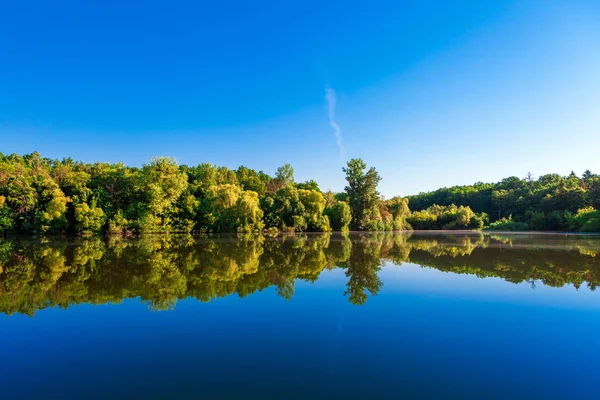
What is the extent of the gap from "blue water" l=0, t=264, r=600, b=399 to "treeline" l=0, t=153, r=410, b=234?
124 ft

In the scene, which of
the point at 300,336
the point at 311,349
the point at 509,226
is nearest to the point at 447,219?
the point at 509,226

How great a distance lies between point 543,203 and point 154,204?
61.5 m

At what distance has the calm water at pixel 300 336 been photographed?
169 inches

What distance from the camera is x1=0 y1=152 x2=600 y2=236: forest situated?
4053cm

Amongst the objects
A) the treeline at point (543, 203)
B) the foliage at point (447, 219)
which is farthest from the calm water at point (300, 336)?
the foliage at point (447, 219)

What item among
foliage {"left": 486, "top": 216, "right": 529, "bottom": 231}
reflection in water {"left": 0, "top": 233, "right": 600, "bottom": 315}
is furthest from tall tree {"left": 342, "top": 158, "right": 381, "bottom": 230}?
reflection in water {"left": 0, "top": 233, "right": 600, "bottom": 315}

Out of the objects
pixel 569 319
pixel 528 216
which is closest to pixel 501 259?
pixel 569 319

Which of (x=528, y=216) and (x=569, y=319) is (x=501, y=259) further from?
(x=528, y=216)

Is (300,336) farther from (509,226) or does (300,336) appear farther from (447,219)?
(447,219)

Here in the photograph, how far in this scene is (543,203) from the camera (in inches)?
2297

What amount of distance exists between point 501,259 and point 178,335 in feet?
51.9

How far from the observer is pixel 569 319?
6.99 m

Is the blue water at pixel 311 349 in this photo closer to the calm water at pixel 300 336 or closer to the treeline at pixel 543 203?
the calm water at pixel 300 336

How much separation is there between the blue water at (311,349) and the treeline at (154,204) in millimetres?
37671
